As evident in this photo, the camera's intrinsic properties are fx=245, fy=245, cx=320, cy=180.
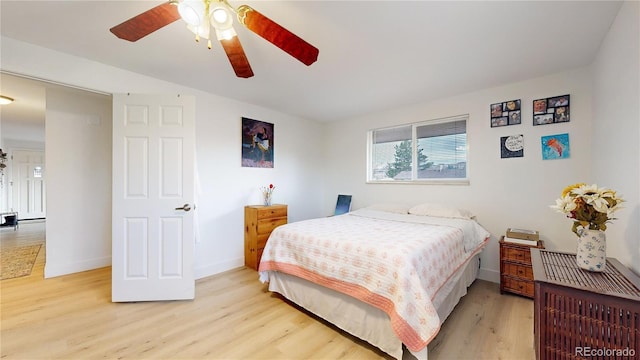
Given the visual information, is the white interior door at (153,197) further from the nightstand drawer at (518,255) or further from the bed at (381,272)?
the nightstand drawer at (518,255)

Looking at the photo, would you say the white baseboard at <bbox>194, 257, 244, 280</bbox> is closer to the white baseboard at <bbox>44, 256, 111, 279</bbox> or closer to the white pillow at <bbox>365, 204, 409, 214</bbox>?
the white baseboard at <bbox>44, 256, 111, 279</bbox>

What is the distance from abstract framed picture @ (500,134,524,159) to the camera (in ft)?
9.43

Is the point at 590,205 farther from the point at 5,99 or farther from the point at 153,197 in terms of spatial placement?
the point at 5,99

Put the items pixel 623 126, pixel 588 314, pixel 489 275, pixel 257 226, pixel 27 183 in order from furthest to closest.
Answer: pixel 27 183 < pixel 257 226 < pixel 489 275 < pixel 623 126 < pixel 588 314

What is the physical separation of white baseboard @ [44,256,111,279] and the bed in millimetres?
2662

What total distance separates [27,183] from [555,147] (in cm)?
1194

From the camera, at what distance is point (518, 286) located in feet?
8.40

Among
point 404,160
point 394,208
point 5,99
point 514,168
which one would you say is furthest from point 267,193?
point 5,99

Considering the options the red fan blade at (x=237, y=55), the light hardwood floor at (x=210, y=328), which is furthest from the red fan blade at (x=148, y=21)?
the light hardwood floor at (x=210, y=328)

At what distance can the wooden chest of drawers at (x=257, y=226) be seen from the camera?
3.43m

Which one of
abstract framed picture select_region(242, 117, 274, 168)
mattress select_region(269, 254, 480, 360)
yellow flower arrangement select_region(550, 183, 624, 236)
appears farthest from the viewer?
abstract framed picture select_region(242, 117, 274, 168)

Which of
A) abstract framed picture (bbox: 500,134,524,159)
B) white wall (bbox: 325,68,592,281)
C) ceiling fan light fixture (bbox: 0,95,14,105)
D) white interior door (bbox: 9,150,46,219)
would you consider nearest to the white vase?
white wall (bbox: 325,68,592,281)

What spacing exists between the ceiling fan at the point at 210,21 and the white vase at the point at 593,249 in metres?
1.90

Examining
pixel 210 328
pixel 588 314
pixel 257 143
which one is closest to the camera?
pixel 588 314
